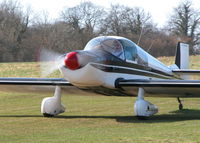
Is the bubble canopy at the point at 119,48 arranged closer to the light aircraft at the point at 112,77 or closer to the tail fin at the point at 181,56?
the light aircraft at the point at 112,77

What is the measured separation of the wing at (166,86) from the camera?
12586mm

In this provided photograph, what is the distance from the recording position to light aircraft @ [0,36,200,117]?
1205 centimetres

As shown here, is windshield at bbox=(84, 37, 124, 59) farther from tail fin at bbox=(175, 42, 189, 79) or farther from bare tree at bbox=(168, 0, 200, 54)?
bare tree at bbox=(168, 0, 200, 54)

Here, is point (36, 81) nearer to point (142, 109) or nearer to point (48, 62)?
point (48, 62)

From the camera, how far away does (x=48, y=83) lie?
48.0ft

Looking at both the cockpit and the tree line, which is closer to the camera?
the cockpit

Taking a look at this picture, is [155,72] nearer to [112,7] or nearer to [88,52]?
[88,52]

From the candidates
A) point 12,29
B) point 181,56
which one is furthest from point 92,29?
point 181,56

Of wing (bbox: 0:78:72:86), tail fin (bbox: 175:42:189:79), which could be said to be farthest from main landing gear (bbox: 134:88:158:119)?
tail fin (bbox: 175:42:189:79)

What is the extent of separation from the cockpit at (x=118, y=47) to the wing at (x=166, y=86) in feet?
2.91

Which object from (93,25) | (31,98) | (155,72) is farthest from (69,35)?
(155,72)

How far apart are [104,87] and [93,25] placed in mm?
63739

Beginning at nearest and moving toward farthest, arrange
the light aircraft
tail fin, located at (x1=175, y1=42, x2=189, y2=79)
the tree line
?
the light aircraft → tail fin, located at (x1=175, y1=42, x2=189, y2=79) → the tree line

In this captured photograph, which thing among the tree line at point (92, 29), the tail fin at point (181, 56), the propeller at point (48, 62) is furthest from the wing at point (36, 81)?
the tree line at point (92, 29)
